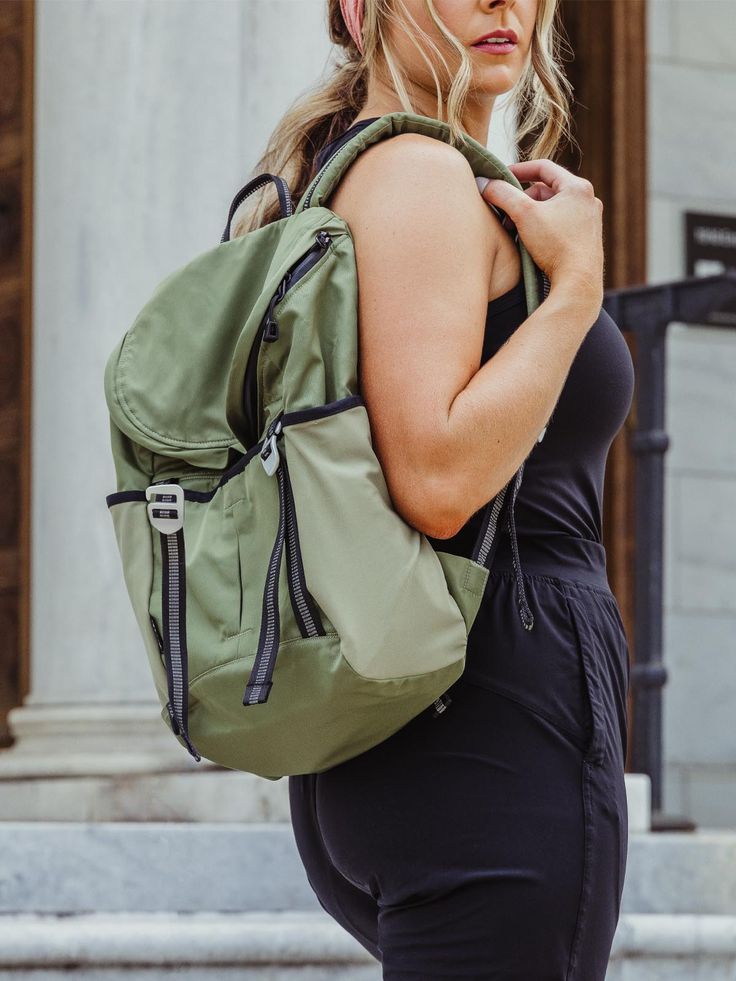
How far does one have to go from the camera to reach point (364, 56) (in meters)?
1.77

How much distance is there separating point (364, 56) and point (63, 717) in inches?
105

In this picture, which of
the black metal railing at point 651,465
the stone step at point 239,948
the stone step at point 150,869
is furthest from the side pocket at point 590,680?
the black metal railing at point 651,465

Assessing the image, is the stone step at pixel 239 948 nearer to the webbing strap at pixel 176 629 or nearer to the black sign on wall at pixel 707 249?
the webbing strap at pixel 176 629

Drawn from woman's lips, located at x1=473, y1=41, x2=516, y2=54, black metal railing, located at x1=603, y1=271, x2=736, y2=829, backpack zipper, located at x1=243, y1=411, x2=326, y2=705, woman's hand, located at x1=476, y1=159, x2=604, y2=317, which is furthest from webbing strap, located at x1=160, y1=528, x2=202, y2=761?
black metal railing, located at x1=603, y1=271, x2=736, y2=829

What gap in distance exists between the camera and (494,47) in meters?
1.73

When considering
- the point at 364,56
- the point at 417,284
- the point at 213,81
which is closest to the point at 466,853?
the point at 417,284

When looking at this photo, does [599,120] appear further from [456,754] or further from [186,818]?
[456,754]

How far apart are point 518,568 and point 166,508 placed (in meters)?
0.37

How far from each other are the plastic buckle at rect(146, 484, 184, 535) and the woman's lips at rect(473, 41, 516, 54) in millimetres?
606

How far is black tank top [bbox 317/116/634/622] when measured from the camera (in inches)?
61.9

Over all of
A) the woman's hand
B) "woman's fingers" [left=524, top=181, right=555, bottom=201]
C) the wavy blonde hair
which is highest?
the wavy blonde hair

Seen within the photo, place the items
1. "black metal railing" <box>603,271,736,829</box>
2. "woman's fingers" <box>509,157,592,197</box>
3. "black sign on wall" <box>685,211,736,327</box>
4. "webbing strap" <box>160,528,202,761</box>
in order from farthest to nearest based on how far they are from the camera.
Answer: "black sign on wall" <box>685,211,736,327</box> < "black metal railing" <box>603,271,736,829</box> < "woman's fingers" <box>509,157,592,197</box> < "webbing strap" <box>160,528,202,761</box>

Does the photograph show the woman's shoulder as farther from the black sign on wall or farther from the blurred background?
the black sign on wall

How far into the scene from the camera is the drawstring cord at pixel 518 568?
1536mm
